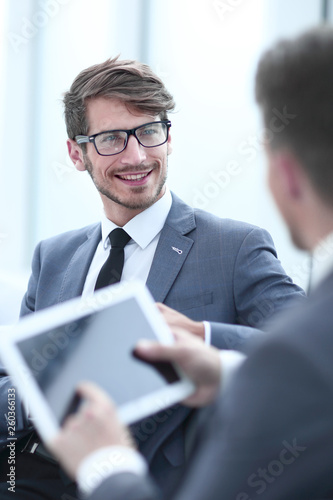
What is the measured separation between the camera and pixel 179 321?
117 centimetres

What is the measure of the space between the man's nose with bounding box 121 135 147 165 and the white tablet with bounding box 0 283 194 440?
762 millimetres

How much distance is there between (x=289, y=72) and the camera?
2.39ft

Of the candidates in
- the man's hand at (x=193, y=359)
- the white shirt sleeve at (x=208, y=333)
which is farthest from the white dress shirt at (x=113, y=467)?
the white shirt sleeve at (x=208, y=333)

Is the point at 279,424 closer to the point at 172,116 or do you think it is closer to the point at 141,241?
the point at 141,241

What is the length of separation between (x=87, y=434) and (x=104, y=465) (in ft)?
0.15

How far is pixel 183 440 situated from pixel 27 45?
84.9 inches

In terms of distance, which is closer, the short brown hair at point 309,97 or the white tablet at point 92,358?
the short brown hair at point 309,97

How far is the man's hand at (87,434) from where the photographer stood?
0.74 metres

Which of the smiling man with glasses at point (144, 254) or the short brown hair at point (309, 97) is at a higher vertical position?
the short brown hair at point (309, 97)

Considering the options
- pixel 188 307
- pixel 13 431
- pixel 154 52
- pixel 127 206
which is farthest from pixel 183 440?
pixel 154 52

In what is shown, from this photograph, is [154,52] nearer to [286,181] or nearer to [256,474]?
[286,181]

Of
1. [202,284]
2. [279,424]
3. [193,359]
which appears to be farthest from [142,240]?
[279,424]

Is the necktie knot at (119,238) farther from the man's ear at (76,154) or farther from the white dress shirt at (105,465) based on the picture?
the white dress shirt at (105,465)

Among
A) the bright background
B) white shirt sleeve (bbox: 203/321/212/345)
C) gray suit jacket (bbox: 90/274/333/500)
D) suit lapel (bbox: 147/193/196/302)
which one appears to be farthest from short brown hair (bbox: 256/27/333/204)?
the bright background
